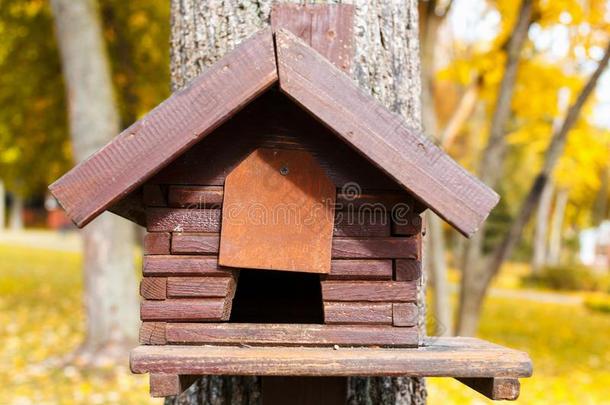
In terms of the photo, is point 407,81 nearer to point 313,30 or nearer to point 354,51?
point 354,51

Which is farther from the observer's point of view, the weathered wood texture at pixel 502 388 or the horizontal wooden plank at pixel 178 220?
the horizontal wooden plank at pixel 178 220

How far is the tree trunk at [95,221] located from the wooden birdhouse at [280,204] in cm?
553

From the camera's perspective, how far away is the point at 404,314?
71.6 inches

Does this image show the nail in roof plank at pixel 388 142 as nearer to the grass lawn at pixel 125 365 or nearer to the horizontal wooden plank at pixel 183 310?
Answer: the horizontal wooden plank at pixel 183 310

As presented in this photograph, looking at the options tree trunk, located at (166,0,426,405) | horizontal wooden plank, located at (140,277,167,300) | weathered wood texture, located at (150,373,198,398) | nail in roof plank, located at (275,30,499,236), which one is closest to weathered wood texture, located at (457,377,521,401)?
nail in roof plank, located at (275,30,499,236)

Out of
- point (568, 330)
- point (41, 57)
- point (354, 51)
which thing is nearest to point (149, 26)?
point (41, 57)

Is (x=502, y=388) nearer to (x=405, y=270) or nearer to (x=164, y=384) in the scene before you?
(x=405, y=270)

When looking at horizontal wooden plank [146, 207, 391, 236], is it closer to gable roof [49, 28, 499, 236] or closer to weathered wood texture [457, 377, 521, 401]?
gable roof [49, 28, 499, 236]

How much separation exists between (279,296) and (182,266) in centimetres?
80

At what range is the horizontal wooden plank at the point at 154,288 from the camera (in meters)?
1.78

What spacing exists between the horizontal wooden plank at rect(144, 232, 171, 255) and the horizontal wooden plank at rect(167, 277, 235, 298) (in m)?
0.08

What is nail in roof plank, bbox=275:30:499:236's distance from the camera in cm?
167

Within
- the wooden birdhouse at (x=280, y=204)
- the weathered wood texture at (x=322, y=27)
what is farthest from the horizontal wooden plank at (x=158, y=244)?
the weathered wood texture at (x=322, y=27)

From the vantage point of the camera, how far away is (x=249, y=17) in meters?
2.23
